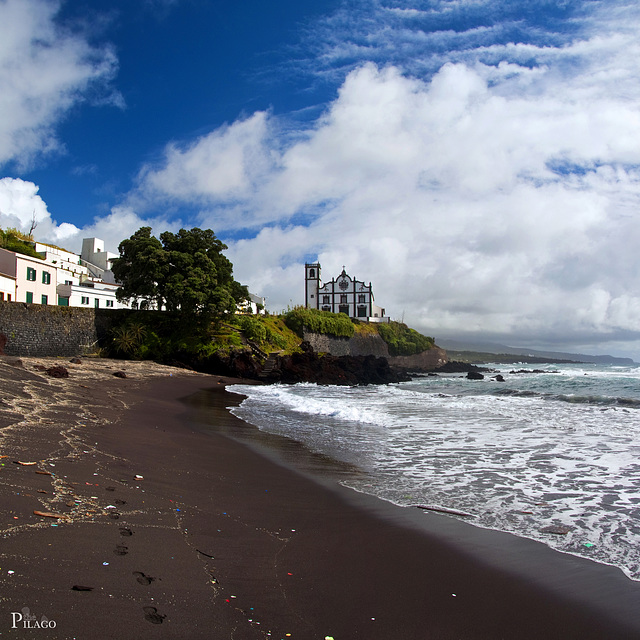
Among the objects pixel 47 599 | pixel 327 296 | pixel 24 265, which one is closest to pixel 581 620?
pixel 47 599

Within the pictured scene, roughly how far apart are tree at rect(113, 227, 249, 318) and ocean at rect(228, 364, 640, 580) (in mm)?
19765

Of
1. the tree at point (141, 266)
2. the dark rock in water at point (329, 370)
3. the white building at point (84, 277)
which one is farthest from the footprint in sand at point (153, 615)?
the white building at point (84, 277)

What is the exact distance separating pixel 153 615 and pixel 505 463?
772cm

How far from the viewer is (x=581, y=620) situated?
3516 millimetres

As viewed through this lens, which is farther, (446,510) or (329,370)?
(329,370)

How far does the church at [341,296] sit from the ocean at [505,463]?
63.0m

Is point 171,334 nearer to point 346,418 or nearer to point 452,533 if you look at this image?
point 346,418

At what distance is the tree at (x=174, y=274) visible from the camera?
115ft

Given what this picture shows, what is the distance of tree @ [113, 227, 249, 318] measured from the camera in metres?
35.1

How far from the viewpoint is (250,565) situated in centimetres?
395

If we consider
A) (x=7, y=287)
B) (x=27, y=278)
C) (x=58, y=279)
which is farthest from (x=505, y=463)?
(x=58, y=279)

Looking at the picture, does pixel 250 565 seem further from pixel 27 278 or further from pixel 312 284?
pixel 312 284

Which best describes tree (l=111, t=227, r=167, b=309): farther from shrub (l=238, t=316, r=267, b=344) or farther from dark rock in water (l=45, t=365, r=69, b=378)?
dark rock in water (l=45, t=365, r=69, b=378)

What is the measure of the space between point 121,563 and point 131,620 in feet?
2.65
